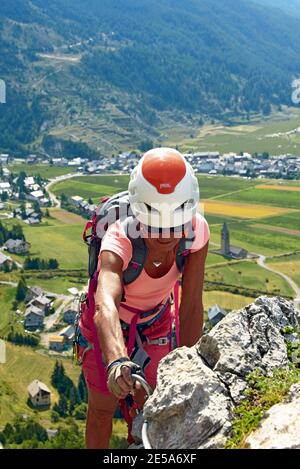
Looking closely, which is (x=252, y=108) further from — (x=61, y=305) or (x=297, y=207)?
(x=61, y=305)

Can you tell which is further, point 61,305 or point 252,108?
point 252,108

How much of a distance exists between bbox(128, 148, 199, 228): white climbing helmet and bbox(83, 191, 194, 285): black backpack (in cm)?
10

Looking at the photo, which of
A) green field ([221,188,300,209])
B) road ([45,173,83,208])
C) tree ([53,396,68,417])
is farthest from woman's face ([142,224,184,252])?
road ([45,173,83,208])

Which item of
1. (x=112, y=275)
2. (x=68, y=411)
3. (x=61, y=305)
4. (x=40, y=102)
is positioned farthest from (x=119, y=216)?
(x=40, y=102)

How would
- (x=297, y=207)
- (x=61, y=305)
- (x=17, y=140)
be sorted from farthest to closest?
1. (x=17, y=140)
2. (x=297, y=207)
3. (x=61, y=305)

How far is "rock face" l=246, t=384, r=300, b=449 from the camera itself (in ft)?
8.53

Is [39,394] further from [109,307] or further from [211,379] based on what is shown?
[211,379]

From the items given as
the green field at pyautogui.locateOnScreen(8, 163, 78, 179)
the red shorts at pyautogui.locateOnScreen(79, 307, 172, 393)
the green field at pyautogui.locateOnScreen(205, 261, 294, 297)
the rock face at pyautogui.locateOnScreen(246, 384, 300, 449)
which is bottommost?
the green field at pyautogui.locateOnScreen(8, 163, 78, 179)

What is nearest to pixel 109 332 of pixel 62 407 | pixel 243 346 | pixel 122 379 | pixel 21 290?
pixel 122 379

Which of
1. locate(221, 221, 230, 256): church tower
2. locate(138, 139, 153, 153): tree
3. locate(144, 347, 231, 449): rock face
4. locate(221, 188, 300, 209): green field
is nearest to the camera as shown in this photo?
locate(144, 347, 231, 449): rock face

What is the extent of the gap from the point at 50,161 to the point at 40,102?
38019 mm

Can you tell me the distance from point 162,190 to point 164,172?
11 cm

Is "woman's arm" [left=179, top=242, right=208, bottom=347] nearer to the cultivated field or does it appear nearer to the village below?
the village below

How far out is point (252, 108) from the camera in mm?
183125
